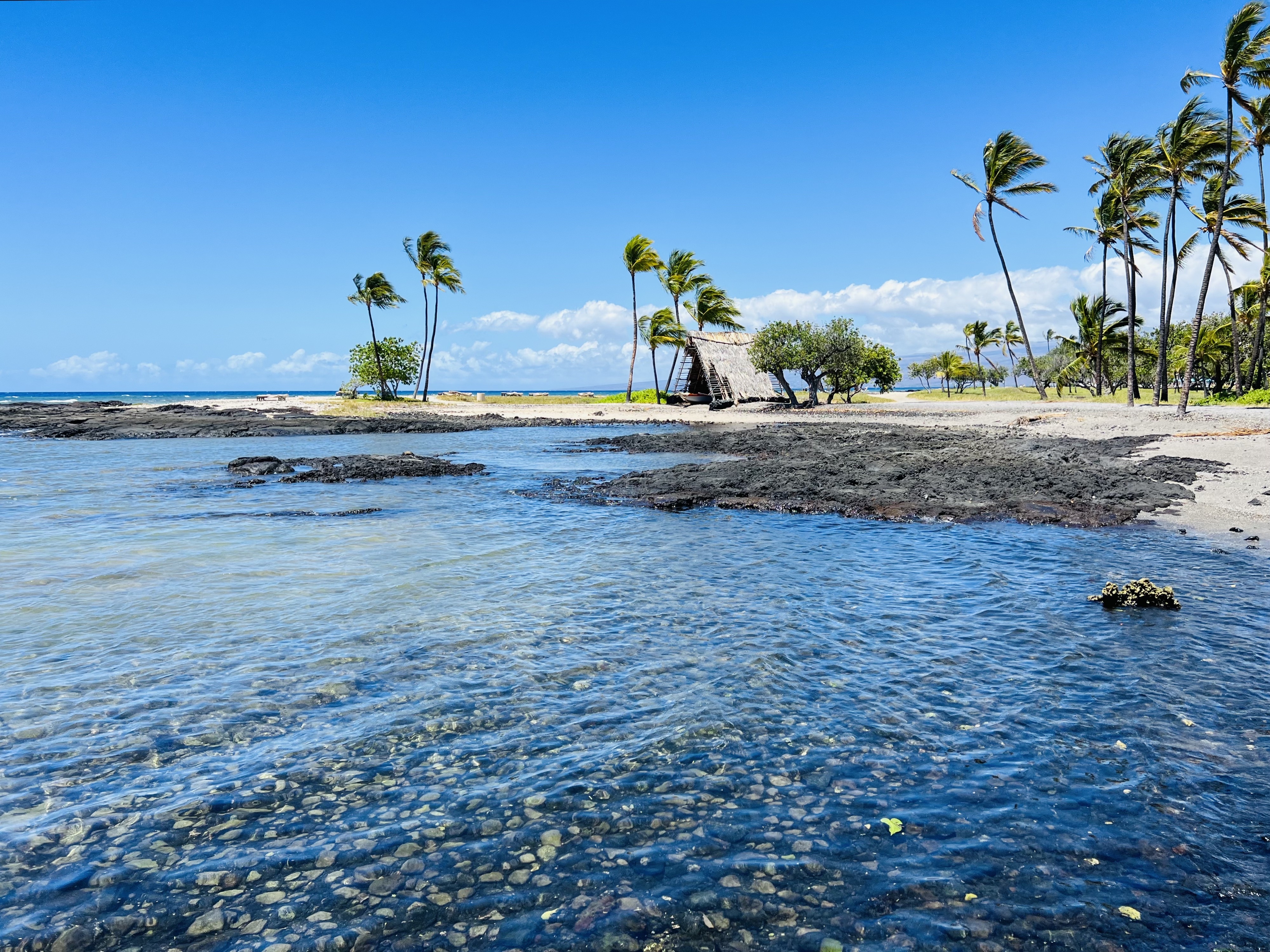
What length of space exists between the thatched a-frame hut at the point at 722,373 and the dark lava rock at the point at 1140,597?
156 feet

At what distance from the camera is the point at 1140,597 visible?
8.53 m

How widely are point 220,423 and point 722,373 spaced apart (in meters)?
35.5

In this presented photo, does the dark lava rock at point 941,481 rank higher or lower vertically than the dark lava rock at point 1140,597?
higher

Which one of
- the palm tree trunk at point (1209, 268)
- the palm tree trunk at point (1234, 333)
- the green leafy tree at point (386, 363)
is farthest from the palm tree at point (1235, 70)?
the green leafy tree at point (386, 363)

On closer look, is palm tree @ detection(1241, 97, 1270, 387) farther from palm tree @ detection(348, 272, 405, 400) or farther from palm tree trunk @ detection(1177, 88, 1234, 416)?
palm tree @ detection(348, 272, 405, 400)

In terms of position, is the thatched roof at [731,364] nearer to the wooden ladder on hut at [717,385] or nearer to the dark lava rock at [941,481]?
the wooden ladder on hut at [717,385]

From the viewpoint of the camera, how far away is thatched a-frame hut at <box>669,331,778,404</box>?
5653 centimetres

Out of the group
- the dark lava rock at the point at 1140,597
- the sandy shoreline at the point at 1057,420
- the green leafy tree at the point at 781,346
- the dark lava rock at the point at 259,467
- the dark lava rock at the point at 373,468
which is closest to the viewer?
the dark lava rock at the point at 1140,597

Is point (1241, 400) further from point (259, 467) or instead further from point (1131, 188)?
point (259, 467)

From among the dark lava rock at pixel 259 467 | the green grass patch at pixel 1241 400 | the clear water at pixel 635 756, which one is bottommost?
the clear water at pixel 635 756

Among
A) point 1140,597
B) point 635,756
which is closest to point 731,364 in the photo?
point 1140,597

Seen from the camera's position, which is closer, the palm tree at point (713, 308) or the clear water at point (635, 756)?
Result: the clear water at point (635, 756)

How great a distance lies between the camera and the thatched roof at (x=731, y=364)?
5650 centimetres

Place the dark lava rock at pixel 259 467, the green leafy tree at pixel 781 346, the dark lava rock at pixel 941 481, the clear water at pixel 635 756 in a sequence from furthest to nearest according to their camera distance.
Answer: the green leafy tree at pixel 781 346 < the dark lava rock at pixel 259 467 < the dark lava rock at pixel 941 481 < the clear water at pixel 635 756
